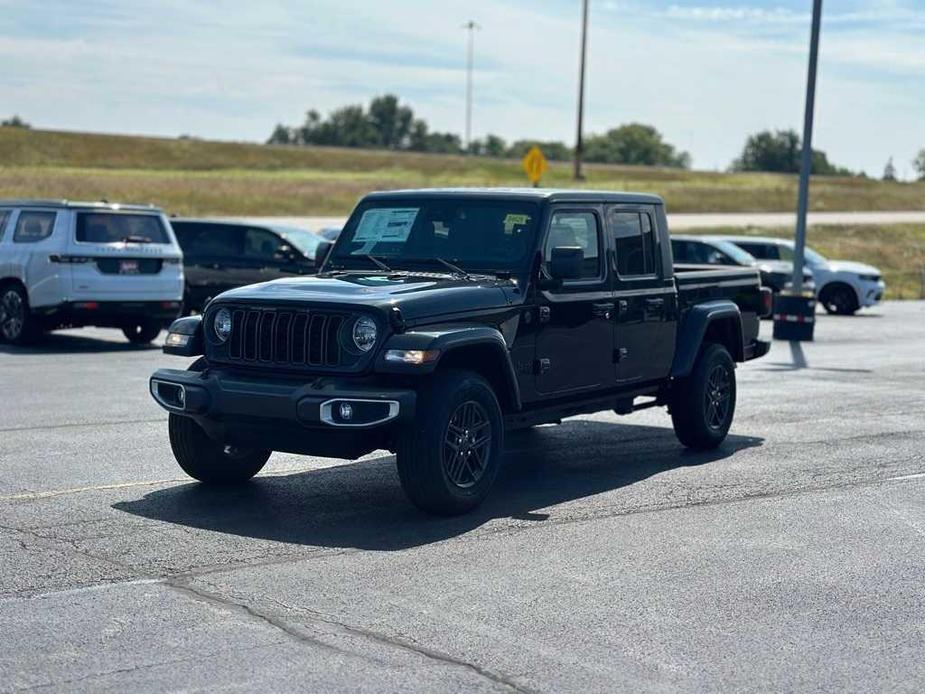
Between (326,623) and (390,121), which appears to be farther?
(390,121)

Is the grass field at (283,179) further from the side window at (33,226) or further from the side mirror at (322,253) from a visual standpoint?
the side mirror at (322,253)

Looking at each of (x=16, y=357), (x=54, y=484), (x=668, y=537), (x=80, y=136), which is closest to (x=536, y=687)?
(x=668, y=537)

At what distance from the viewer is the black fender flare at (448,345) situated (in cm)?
819

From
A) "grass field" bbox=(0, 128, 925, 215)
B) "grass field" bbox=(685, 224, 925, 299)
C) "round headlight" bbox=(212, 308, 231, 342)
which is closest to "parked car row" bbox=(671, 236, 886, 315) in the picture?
"grass field" bbox=(685, 224, 925, 299)

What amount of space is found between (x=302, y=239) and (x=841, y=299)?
12.5 meters

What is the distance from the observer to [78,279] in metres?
18.4

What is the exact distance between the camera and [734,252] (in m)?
27.6

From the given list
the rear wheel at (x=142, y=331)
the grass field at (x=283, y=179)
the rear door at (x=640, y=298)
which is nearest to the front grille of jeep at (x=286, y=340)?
the rear door at (x=640, y=298)

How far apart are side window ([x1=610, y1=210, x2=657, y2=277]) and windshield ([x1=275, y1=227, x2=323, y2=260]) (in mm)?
12703

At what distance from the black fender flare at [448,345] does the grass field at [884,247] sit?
3083cm

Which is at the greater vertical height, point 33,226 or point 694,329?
point 33,226

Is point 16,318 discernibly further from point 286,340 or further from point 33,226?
point 286,340

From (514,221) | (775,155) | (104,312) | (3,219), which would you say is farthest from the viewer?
(775,155)

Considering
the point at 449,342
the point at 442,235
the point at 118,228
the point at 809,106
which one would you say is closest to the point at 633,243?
the point at 442,235
